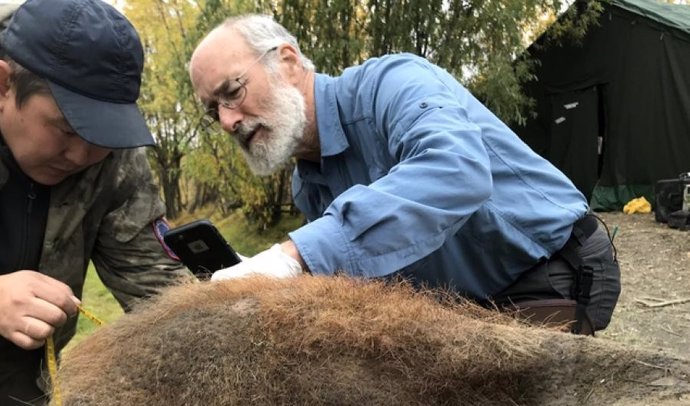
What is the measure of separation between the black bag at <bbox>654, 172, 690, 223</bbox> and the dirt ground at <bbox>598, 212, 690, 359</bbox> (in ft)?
0.73

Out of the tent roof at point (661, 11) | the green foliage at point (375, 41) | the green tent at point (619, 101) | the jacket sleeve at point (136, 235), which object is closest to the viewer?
the jacket sleeve at point (136, 235)

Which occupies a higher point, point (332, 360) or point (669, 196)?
point (332, 360)

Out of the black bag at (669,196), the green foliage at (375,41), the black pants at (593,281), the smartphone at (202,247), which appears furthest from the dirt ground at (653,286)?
the green foliage at (375,41)

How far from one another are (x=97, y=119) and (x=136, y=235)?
0.73 metres

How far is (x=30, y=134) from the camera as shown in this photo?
205 cm

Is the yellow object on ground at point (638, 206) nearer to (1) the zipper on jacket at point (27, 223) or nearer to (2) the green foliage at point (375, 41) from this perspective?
A: (2) the green foliage at point (375, 41)

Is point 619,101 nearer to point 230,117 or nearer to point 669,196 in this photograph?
point 669,196

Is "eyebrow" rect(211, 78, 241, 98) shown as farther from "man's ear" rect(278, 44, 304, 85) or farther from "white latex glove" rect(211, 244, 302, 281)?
"white latex glove" rect(211, 244, 302, 281)

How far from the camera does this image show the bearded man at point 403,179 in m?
1.53

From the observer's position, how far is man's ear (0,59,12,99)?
200cm

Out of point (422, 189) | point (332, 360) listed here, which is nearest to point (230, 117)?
point (422, 189)

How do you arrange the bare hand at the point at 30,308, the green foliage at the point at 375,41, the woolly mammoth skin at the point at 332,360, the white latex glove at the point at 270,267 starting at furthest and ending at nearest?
1. the green foliage at the point at 375,41
2. the bare hand at the point at 30,308
3. the white latex glove at the point at 270,267
4. the woolly mammoth skin at the point at 332,360

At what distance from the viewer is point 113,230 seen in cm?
256

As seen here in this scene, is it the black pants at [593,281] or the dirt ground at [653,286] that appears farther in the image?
the dirt ground at [653,286]
